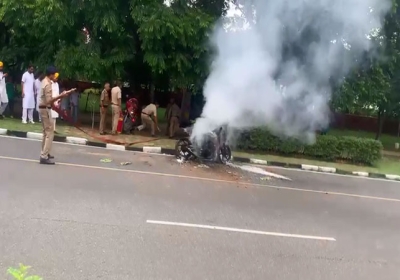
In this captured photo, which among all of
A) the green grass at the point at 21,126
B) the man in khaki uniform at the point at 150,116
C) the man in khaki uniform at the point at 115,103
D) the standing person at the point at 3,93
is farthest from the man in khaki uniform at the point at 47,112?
the man in khaki uniform at the point at 150,116

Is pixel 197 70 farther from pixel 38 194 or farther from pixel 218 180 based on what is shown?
pixel 38 194

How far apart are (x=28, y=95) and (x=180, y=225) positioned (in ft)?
31.1

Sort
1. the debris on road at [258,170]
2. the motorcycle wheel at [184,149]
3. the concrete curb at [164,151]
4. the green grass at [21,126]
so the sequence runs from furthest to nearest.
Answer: the green grass at [21,126]
the concrete curb at [164,151]
the motorcycle wheel at [184,149]
the debris on road at [258,170]

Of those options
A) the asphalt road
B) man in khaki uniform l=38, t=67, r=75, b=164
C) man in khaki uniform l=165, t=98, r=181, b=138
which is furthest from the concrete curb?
man in khaki uniform l=38, t=67, r=75, b=164

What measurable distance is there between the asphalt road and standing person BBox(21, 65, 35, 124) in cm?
446

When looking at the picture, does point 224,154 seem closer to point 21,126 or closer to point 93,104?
point 21,126

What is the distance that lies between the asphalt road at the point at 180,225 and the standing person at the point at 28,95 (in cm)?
446

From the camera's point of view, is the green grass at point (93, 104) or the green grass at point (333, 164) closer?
the green grass at point (333, 164)

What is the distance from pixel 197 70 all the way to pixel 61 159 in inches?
232

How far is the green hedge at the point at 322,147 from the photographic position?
14250mm

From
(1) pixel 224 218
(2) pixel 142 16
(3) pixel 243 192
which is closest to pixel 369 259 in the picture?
(1) pixel 224 218

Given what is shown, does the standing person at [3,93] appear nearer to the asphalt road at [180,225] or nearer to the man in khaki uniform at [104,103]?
the man in khaki uniform at [104,103]

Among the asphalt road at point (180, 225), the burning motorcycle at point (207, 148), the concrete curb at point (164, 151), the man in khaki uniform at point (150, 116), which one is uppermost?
the man in khaki uniform at point (150, 116)

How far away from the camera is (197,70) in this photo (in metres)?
14.4
